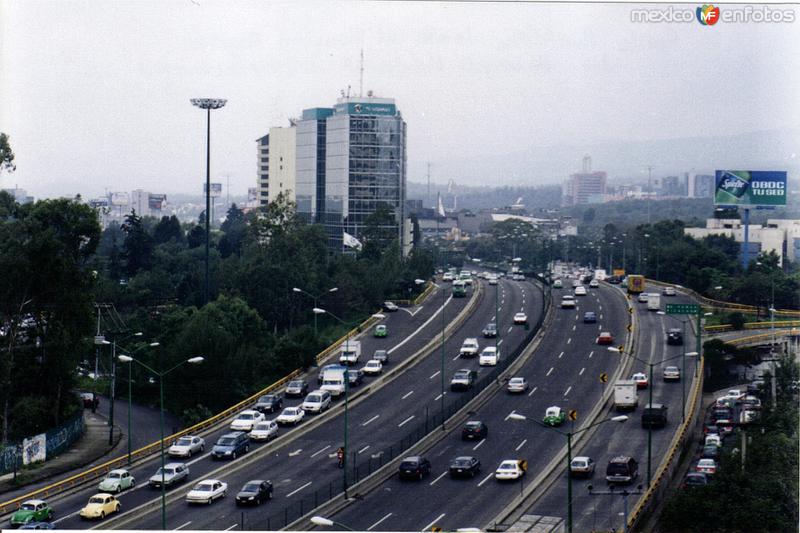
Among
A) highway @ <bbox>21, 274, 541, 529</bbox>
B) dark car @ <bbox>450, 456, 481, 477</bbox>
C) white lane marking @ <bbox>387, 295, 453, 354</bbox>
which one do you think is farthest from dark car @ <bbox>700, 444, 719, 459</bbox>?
white lane marking @ <bbox>387, 295, 453, 354</bbox>

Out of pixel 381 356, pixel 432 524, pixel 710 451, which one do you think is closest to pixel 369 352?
pixel 381 356

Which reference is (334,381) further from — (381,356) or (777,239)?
(777,239)

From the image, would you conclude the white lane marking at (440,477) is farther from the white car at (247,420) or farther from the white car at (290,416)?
the white car at (247,420)

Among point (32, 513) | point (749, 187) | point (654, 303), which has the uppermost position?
point (749, 187)

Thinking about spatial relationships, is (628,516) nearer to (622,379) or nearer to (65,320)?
(622,379)

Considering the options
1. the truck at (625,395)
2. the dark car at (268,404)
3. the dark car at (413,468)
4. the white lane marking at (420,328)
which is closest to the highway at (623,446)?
the truck at (625,395)

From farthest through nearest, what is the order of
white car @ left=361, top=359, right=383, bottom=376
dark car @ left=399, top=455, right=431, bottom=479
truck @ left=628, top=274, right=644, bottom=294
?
truck @ left=628, top=274, right=644, bottom=294 < white car @ left=361, top=359, right=383, bottom=376 < dark car @ left=399, top=455, right=431, bottom=479

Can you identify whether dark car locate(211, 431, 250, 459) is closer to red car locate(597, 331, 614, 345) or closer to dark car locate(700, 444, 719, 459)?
dark car locate(700, 444, 719, 459)
